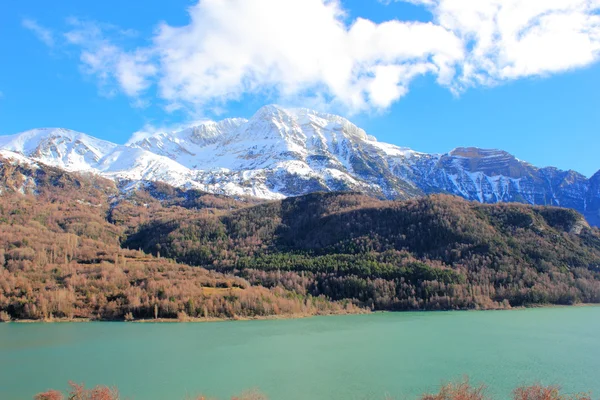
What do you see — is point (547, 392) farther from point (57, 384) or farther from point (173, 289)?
point (173, 289)

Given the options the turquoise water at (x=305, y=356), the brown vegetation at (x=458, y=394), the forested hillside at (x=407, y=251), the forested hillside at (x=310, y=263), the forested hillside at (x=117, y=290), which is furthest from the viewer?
the forested hillside at (x=407, y=251)

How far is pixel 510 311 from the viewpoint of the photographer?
113 metres

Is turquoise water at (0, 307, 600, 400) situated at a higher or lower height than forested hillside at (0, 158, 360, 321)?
lower

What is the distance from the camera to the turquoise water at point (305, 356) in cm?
4947

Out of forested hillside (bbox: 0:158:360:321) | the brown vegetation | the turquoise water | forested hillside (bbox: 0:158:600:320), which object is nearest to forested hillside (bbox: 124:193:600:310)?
forested hillside (bbox: 0:158:600:320)

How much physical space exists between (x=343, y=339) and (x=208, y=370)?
27400 millimetres

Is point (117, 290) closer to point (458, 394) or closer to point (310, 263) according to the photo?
point (310, 263)

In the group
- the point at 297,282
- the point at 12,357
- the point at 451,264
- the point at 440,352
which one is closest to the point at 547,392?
the point at 440,352

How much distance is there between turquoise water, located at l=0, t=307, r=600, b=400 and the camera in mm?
49469

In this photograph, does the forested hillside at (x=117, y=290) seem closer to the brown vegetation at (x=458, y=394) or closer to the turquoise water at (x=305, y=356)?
the turquoise water at (x=305, y=356)

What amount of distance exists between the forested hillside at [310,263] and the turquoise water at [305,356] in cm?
1323

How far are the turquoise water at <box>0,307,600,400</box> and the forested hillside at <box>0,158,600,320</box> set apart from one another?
43.4ft

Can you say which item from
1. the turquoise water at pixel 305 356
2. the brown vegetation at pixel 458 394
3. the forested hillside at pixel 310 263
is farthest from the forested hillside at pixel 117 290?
the brown vegetation at pixel 458 394

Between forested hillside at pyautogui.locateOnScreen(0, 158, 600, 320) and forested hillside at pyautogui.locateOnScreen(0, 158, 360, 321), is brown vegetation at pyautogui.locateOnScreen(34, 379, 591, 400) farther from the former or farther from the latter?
forested hillside at pyautogui.locateOnScreen(0, 158, 600, 320)
